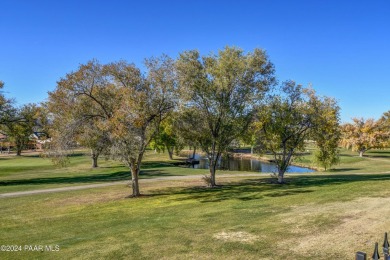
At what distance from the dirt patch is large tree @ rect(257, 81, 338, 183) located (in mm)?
14660

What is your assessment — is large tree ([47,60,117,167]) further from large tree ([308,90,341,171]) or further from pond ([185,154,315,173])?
pond ([185,154,315,173])

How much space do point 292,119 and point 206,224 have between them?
1485 centimetres

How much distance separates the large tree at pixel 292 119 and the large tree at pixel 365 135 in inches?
1859

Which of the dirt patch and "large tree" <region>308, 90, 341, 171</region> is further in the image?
"large tree" <region>308, 90, 341, 171</region>

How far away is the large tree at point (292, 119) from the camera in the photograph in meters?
26.4

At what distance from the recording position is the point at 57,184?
33844 millimetres

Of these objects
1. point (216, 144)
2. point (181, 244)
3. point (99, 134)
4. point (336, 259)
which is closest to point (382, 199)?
point (336, 259)

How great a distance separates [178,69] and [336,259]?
17567 millimetres

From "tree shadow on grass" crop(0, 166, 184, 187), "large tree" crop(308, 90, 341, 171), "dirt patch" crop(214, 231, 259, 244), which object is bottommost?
"tree shadow on grass" crop(0, 166, 184, 187)

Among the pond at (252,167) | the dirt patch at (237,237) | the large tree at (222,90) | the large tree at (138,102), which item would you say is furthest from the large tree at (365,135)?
the dirt patch at (237,237)

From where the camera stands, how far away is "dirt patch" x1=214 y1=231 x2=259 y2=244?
38.2ft

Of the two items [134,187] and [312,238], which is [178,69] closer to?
[134,187]

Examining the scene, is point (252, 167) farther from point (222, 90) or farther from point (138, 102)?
point (138, 102)

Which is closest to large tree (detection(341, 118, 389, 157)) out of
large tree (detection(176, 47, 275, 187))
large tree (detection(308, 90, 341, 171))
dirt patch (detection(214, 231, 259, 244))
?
large tree (detection(308, 90, 341, 171))
